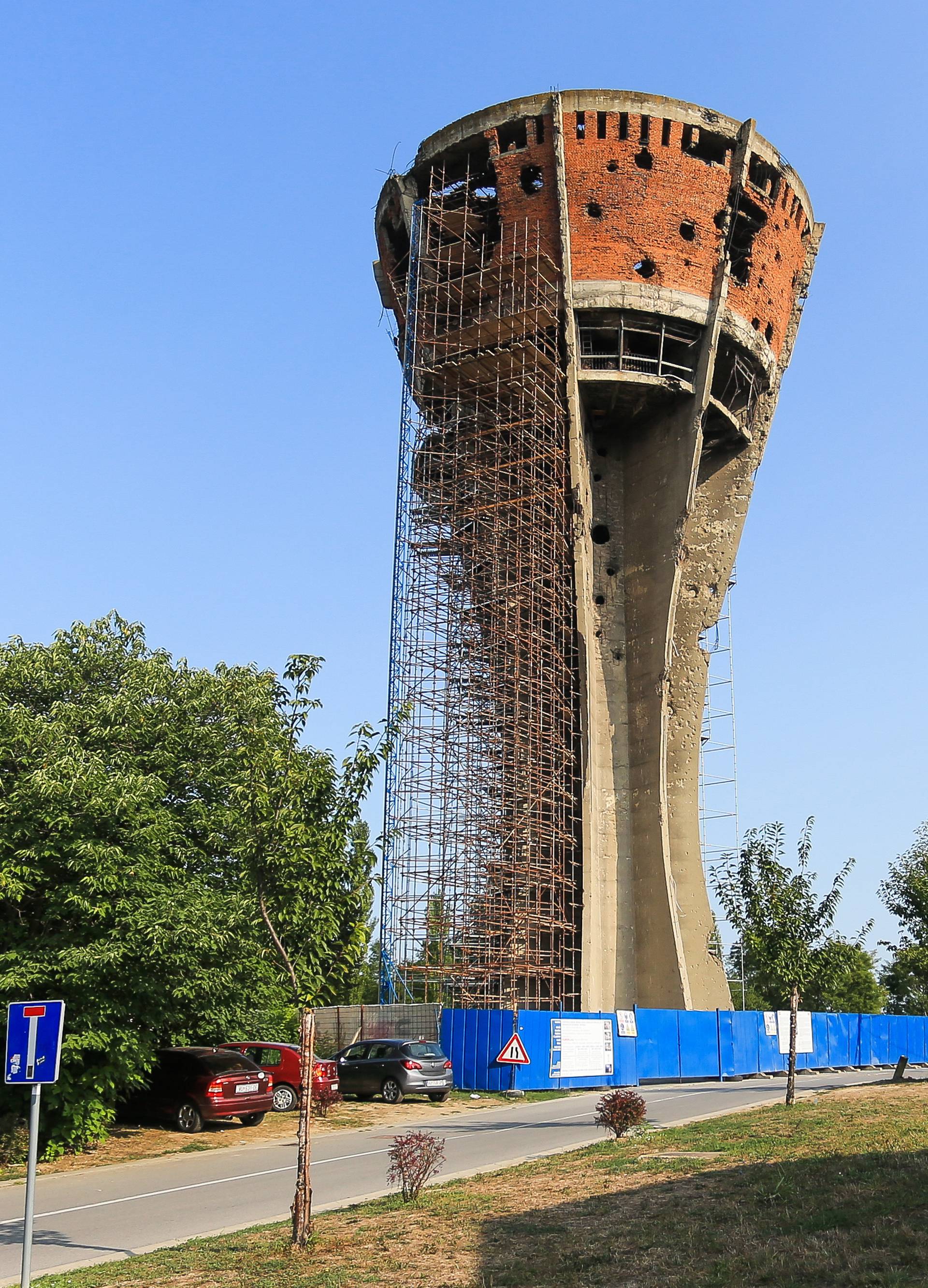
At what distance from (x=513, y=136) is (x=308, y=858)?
31.4m

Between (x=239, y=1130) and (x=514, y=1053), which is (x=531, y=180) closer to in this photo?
(x=514, y=1053)

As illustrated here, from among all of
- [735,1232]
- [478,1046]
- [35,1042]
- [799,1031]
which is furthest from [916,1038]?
[35,1042]

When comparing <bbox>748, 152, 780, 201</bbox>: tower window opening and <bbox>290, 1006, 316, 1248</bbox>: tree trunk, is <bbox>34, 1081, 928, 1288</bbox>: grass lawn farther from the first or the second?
<bbox>748, 152, 780, 201</bbox>: tower window opening


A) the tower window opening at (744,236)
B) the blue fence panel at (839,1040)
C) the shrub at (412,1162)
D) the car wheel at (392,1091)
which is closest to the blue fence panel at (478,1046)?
the car wheel at (392,1091)

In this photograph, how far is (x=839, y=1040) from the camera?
35.6m

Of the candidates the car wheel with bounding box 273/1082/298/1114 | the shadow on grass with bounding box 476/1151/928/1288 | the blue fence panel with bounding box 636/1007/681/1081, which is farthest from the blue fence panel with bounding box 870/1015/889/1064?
the shadow on grass with bounding box 476/1151/928/1288

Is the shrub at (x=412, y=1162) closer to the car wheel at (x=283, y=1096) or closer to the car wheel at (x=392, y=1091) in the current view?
the car wheel at (x=283, y=1096)

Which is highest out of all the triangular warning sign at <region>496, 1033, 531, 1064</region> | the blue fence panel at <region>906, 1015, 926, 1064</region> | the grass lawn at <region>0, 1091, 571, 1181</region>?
the triangular warning sign at <region>496, 1033, 531, 1064</region>

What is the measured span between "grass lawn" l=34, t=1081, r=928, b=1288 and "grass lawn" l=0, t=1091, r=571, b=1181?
22.3 ft

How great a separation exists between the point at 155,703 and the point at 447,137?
24758 mm

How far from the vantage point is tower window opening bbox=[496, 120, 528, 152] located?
36281mm

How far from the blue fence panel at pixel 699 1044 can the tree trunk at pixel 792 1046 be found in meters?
8.31

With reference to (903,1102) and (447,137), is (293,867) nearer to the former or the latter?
(903,1102)

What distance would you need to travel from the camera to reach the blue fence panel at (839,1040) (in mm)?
35000
